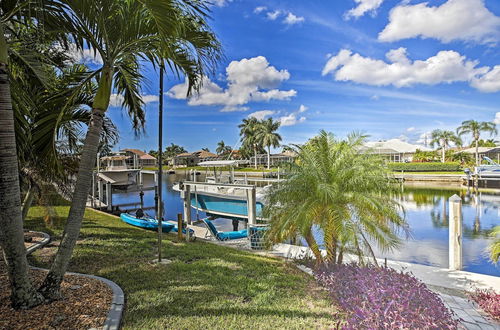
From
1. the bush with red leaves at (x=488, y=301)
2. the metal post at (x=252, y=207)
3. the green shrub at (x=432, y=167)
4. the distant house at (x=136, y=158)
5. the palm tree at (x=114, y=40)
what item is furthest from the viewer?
the green shrub at (x=432, y=167)

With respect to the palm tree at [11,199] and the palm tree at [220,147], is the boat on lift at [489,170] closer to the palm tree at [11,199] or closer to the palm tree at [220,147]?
the palm tree at [11,199]

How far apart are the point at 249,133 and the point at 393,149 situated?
105ft

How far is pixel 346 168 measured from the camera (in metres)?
5.29

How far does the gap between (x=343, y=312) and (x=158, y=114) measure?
5402mm

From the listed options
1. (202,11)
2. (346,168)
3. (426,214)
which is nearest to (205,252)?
(346,168)

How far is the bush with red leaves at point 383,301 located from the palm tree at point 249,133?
53.2 m

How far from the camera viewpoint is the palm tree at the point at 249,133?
5839 cm

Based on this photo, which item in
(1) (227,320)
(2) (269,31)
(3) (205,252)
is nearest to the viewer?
(1) (227,320)

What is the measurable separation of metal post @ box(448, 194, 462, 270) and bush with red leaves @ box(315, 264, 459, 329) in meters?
3.16

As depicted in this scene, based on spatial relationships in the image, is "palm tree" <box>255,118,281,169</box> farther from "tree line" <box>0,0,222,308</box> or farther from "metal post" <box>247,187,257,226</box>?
"tree line" <box>0,0,222,308</box>

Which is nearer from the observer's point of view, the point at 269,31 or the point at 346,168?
the point at 346,168

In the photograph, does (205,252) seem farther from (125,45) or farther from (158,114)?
(125,45)

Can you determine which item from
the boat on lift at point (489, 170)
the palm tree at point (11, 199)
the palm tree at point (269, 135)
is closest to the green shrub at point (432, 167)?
the boat on lift at point (489, 170)

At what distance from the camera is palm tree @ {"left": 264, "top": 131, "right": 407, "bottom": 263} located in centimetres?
496
